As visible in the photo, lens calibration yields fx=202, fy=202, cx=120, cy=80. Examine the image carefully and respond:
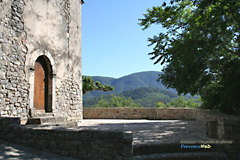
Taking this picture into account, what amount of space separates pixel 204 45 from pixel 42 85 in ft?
22.1

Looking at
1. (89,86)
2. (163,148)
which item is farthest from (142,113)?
(163,148)

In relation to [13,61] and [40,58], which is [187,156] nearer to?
[13,61]

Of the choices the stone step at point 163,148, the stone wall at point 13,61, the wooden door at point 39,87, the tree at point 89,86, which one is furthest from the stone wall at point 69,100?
the tree at point 89,86

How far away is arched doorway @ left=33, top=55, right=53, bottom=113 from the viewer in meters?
8.43

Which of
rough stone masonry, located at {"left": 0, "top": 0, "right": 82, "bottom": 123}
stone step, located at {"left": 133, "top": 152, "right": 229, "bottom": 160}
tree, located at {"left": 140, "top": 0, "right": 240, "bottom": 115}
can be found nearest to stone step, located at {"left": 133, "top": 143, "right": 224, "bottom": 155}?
stone step, located at {"left": 133, "top": 152, "right": 229, "bottom": 160}

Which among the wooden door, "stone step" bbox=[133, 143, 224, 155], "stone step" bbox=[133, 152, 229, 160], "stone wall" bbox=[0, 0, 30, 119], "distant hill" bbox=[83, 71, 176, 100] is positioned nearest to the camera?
"stone step" bbox=[133, 152, 229, 160]

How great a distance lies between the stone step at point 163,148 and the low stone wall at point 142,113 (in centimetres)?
794

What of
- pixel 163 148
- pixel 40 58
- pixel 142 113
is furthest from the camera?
pixel 142 113

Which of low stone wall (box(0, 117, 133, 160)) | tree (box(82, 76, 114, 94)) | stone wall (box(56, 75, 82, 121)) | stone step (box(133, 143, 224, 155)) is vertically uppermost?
tree (box(82, 76, 114, 94))

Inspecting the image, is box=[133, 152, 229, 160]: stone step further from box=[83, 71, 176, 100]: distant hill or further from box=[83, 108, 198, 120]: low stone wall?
box=[83, 71, 176, 100]: distant hill

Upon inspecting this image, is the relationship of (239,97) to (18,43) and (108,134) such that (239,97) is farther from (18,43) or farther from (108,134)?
(18,43)

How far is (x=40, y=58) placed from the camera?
343 inches

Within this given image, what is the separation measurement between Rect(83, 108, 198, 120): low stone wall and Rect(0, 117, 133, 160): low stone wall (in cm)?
942

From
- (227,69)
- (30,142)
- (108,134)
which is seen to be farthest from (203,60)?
(30,142)
